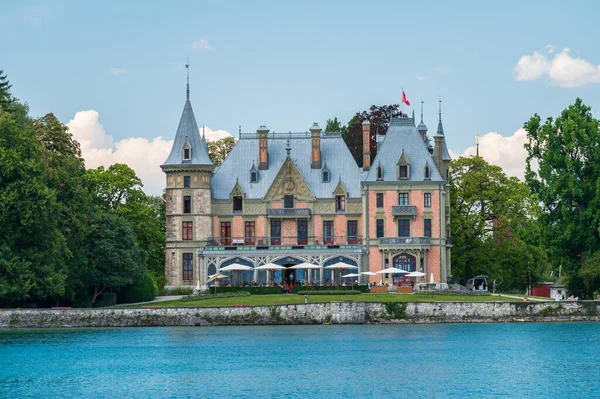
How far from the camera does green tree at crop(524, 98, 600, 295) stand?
71.4 meters

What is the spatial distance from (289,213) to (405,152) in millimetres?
8578

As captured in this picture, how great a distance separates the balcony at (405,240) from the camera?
82.0 meters

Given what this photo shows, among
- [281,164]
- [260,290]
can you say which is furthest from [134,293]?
[281,164]

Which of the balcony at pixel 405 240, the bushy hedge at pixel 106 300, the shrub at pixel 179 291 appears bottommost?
the bushy hedge at pixel 106 300

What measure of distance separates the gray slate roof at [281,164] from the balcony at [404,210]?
320 centimetres

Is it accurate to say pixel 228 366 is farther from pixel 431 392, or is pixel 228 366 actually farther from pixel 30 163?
pixel 30 163

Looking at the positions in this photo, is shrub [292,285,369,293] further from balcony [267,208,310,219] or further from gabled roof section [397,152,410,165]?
gabled roof section [397,152,410,165]

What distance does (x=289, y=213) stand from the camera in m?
84.6

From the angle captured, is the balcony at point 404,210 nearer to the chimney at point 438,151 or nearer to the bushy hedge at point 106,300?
the chimney at point 438,151

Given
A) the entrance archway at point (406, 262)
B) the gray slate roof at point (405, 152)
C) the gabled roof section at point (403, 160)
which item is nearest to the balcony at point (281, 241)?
the entrance archway at point (406, 262)

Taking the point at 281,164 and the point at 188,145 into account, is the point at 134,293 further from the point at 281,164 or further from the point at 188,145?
the point at 281,164

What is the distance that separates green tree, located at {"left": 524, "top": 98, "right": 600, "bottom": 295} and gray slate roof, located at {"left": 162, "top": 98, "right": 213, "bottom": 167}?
2219 centimetres

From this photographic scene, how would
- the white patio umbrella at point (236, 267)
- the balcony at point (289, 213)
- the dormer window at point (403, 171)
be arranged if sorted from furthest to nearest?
the balcony at point (289, 213), the dormer window at point (403, 171), the white patio umbrella at point (236, 267)

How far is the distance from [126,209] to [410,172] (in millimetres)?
18652
